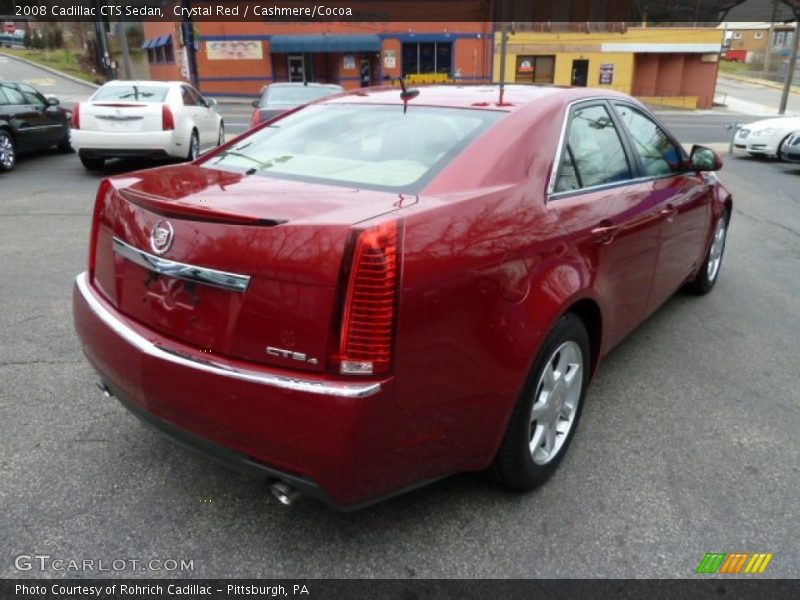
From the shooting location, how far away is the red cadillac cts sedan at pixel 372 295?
1.96 m

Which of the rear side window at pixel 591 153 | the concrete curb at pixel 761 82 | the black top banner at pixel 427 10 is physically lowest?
the concrete curb at pixel 761 82

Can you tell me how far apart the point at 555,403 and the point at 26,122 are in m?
12.0

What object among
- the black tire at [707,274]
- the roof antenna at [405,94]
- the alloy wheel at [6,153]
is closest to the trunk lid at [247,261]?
the roof antenna at [405,94]

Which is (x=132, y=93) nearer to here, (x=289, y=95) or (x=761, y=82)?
(x=289, y=95)

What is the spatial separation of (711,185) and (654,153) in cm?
103

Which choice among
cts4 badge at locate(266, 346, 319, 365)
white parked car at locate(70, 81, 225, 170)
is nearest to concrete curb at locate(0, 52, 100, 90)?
white parked car at locate(70, 81, 225, 170)

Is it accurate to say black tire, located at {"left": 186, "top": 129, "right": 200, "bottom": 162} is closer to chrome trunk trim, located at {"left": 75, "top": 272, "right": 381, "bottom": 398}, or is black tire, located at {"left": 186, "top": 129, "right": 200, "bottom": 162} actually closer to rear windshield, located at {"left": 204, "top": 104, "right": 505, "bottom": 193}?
rear windshield, located at {"left": 204, "top": 104, "right": 505, "bottom": 193}

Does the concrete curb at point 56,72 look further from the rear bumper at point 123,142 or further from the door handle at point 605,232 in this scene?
the door handle at point 605,232

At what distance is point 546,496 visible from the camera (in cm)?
272

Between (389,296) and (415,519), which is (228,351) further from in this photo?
(415,519)

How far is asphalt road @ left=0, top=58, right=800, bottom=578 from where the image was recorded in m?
2.36

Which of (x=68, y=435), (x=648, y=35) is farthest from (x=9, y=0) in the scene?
(x=68, y=435)

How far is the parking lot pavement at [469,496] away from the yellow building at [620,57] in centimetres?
3619

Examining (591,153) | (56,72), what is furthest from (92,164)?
(56,72)
